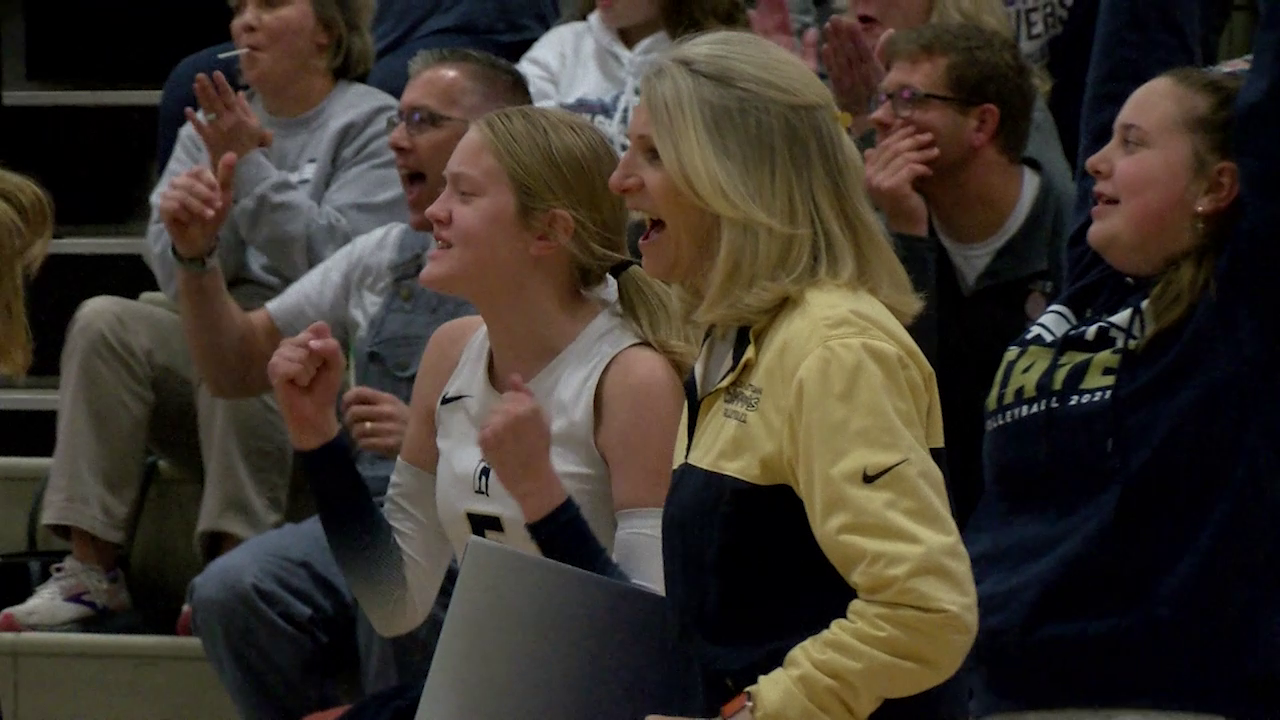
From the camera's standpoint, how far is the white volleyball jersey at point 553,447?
204 centimetres

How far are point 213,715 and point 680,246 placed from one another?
1761mm

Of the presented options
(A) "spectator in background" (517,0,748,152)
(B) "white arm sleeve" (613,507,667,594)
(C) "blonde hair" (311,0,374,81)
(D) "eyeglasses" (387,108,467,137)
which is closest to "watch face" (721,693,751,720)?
(B) "white arm sleeve" (613,507,667,594)

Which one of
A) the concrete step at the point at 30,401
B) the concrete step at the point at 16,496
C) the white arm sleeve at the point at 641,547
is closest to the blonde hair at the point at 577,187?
the white arm sleeve at the point at 641,547

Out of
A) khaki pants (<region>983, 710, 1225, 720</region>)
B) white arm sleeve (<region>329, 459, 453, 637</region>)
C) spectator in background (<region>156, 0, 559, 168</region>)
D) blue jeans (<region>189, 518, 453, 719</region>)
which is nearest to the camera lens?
khaki pants (<region>983, 710, 1225, 720</region>)

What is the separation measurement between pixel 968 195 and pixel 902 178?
0.17 metres

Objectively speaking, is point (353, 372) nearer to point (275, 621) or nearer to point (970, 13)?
point (275, 621)

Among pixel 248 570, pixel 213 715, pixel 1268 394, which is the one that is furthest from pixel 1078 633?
pixel 213 715

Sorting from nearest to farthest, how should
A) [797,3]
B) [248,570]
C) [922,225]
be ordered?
1. [922,225]
2. [248,570]
3. [797,3]

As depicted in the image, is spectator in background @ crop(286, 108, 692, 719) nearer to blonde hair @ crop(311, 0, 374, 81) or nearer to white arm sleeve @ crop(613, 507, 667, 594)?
white arm sleeve @ crop(613, 507, 667, 594)

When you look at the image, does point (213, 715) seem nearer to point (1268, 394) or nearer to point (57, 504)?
point (57, 504)

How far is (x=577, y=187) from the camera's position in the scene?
211 cm

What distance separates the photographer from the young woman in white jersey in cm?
203

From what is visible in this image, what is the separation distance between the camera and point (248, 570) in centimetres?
272

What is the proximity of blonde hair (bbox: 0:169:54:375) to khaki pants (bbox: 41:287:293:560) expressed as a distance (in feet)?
1.84
